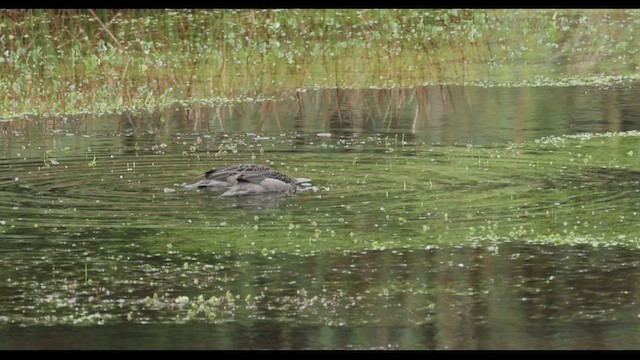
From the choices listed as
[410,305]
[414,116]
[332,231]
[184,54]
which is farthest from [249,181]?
[184,54]

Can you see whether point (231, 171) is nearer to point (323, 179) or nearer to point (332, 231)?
point (323, 179)

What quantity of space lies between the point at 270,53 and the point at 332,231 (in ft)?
36.9

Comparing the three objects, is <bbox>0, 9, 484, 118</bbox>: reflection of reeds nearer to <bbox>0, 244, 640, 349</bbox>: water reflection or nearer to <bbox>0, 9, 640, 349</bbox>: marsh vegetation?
<bbox>0, 9, 640, 349</bbox>: marsh vegetation

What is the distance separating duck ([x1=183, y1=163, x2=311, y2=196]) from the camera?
13.7m

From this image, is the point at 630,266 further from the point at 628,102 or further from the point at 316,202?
the point at 628,102

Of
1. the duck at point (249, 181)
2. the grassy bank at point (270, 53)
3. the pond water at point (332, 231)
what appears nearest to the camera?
the pond water at point (332, 231)

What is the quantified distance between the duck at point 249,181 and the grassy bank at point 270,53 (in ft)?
16.9

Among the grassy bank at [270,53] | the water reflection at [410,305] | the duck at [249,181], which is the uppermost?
the grassy bank at [270,53]

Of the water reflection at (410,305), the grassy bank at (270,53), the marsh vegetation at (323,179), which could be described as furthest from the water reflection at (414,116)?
Result: the water reflection at (410,305)

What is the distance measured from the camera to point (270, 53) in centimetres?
2294

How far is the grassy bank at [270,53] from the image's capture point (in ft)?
66.2

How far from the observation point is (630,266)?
10.7 metres

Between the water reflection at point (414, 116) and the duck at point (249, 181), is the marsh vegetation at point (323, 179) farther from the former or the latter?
the duck at point (249, 181)

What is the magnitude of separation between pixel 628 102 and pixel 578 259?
872 cm
